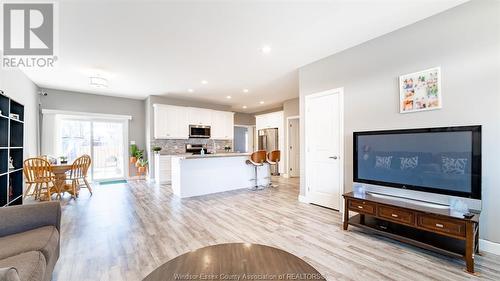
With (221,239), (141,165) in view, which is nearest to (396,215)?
(221,239)

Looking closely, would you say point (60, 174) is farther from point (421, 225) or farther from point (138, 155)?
point (421, 225)

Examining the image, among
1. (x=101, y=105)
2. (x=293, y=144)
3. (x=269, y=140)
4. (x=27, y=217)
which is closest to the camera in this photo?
(x=27, y=217)

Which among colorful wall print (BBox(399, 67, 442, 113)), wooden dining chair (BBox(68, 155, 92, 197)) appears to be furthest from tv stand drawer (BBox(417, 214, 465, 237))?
wooden dining chair (BBox(68, 155, 92, 197))

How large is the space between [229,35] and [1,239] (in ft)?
9.74

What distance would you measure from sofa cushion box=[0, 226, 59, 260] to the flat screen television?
3261 mm

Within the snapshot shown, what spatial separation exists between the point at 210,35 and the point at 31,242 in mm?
2740

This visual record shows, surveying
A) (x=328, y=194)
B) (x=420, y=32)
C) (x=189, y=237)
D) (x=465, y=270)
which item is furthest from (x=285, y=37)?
(x=465, y=270)

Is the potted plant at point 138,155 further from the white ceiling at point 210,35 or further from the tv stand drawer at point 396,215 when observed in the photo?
the tv stand drawer at point 396,215

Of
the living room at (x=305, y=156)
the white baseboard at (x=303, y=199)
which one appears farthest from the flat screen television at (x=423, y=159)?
the white baseboard at (x=303, y=199)

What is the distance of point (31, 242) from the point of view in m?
1.43

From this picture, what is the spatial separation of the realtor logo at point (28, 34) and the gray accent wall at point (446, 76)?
3.96m

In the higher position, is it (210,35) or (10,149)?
(210,35)

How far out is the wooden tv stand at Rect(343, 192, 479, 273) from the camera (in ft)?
5.91

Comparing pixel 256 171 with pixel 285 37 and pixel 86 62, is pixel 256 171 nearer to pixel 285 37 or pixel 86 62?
pixel 285 37
